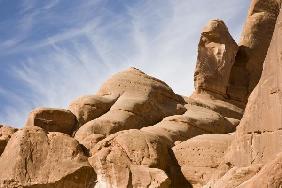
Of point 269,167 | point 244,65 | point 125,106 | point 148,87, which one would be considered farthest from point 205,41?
point 269,167

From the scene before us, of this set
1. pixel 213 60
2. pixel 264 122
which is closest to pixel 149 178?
pixel 264 122

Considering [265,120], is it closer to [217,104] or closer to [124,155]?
[124,155]

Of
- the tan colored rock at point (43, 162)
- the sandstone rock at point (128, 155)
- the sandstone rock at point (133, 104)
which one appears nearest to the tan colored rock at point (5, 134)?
the tan colored rock at point (43, 162)

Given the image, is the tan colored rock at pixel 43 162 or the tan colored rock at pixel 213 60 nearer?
the tan colored rock at pixel 43 162

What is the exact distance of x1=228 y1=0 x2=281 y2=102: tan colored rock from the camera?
29.4 metres

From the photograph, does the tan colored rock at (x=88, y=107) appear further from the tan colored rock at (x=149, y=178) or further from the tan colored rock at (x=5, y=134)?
the tan colored rock at (x=149, y=178)

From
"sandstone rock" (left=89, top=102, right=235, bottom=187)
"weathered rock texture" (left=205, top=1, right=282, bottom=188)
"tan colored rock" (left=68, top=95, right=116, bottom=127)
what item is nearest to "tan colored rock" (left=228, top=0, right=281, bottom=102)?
"tan colored rock" (left=68, top=95, right=116, bottom=127)

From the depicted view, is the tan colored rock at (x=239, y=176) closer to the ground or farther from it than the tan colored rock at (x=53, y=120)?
closer to the ground

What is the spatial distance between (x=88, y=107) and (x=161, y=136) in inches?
152

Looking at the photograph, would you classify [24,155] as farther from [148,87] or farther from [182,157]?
[148,87]

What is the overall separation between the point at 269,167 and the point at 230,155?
198 inches

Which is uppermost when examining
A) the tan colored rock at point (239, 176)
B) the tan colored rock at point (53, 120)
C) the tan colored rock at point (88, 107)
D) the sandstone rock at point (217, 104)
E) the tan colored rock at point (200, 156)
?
the sandstone rock at point (217, 104)

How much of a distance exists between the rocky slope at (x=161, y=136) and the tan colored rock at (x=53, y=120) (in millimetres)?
36

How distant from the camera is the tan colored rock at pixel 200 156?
674 inches
